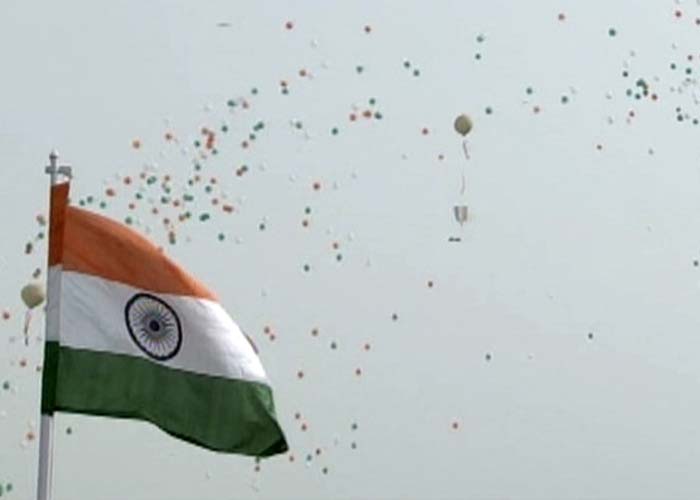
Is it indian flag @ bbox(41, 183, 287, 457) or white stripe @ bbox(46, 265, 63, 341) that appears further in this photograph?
white stripe @ bbox(46, 265, 63, 341)

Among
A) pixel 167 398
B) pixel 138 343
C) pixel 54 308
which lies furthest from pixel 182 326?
pixel 54 308

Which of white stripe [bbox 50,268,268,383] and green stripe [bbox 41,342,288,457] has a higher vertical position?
white stripe [bbox 50,268,268,383]

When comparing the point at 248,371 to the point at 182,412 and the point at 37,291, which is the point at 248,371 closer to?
the point at 182,412

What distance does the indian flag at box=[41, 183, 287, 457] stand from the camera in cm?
1169

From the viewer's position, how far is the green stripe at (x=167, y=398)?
11586 mm

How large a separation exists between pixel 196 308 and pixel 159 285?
0.25m

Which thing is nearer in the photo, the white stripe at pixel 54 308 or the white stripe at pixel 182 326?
the white stripe at pixel 182 326

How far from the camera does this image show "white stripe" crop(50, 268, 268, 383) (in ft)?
38.5

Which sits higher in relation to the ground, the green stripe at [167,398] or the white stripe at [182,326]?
the white stripe at [182,326]

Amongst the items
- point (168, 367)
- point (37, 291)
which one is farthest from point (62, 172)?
point (37, 291)

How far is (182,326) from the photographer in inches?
467

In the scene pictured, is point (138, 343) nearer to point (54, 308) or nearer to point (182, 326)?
point (182, 326)

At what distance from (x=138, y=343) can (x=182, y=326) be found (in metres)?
0.29

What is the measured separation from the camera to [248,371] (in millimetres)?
11703
